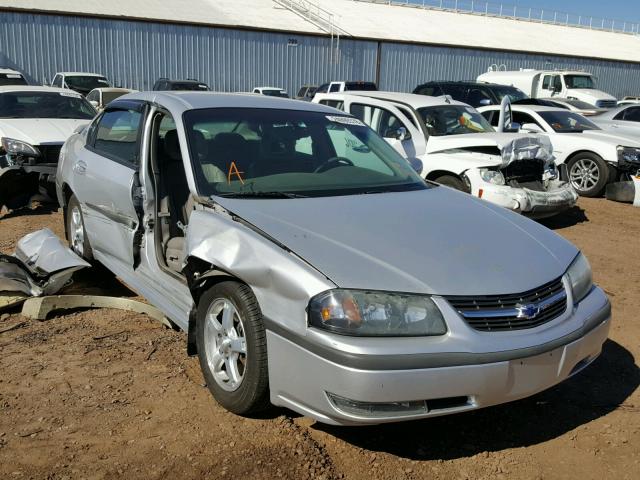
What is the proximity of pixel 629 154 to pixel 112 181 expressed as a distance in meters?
8.55

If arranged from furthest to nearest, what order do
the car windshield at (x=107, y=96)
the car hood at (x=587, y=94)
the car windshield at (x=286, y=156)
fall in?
the car hood at (x=587, y=94)
the car windshield at (x=107, y=96)
the car windshield at (x=286, y=156)

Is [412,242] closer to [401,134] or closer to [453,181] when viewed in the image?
[453,181]

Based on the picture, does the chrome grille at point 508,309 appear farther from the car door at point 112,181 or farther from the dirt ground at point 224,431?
the car door at point 112,181

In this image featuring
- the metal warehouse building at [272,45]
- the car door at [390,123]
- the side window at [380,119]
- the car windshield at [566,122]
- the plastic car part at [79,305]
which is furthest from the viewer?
the metal warehouse building at [272,45]

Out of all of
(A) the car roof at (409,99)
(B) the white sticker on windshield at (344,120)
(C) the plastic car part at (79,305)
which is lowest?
(C) the plastic car part at (79,305)

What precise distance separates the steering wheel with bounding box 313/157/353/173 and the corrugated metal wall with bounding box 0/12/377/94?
24076 millimetres

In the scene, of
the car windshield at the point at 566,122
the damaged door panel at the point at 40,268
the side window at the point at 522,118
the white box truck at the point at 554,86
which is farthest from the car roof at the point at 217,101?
the white box truck at the point at 554,86

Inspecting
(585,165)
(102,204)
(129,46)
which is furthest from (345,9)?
(102,204)

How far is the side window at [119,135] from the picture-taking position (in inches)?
180

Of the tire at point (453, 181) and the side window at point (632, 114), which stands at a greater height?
the side window at point (632, 114)

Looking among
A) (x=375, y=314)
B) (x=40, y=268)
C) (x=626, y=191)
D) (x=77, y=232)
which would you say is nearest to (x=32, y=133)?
(x=77, y=232)

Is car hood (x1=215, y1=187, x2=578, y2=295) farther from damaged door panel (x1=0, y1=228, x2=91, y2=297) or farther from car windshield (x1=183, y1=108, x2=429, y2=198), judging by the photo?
damaged door panel (x1=0, y1=228, x2=91, y2=297)

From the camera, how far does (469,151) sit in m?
8.56

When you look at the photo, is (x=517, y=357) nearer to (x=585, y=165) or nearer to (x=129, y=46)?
(x=585, y=165)
